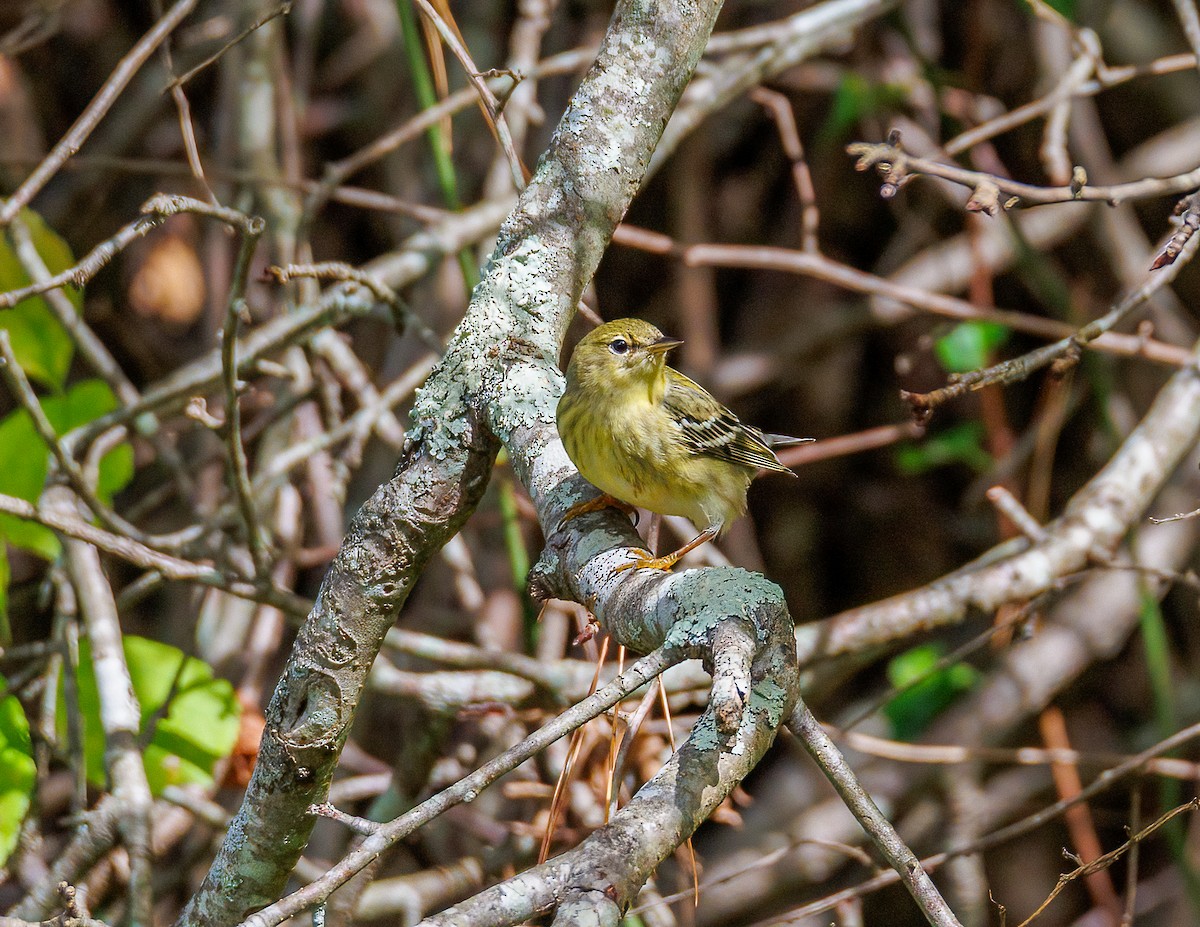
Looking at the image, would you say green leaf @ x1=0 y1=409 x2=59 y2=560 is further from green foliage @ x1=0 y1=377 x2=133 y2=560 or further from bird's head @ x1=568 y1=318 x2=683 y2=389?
bird's head @ x1=568 y1=318 x2=683 y2=389

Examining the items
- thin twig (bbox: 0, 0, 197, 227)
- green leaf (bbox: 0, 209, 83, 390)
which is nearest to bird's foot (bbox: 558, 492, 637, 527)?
thin twig (bbox: 0, 0, 197, 227)

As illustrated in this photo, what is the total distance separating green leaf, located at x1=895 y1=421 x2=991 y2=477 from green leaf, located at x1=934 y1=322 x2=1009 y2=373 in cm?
40

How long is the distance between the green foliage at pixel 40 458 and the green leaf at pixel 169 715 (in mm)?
303

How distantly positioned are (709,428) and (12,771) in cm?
177

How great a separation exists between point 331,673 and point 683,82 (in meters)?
1.27

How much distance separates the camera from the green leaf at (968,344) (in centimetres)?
405

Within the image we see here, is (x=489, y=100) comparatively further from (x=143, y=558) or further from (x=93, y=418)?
(x=93, y=418)

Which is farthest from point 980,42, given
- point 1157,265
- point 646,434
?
point 1157,265

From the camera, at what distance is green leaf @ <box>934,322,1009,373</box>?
4.05 m

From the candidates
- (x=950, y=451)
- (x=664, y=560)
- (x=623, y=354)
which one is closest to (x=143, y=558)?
(x=664, y=560)

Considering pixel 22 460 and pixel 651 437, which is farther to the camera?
pixel 22 460

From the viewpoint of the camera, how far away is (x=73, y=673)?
2828 millimetres

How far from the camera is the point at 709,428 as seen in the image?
2936mm

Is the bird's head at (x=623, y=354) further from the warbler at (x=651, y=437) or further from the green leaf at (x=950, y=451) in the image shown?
the green leaf at (x=950, y=451)
